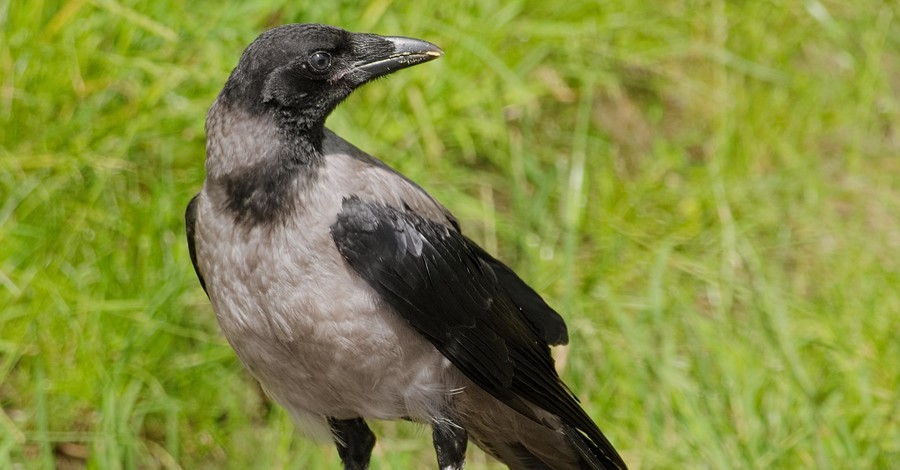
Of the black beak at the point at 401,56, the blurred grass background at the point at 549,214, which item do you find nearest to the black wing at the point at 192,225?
the black beak at the point at 401,56

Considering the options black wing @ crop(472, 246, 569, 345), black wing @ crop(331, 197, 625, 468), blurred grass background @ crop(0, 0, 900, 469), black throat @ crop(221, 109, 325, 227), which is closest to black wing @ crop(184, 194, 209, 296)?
black throat @ crop(221, 109, 325, 227)

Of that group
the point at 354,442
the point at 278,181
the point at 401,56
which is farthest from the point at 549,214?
→ the point at 278,181

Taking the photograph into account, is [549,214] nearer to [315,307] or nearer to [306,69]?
[306,69]

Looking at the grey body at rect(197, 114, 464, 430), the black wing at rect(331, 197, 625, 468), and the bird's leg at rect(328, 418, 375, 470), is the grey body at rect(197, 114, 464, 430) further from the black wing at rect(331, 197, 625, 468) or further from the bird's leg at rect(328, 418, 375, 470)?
the bird's leg at rect(328, 418, 375, 470)

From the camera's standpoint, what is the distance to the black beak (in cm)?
375

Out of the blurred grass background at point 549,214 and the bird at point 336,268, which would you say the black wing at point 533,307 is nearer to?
the bird at point 336,268

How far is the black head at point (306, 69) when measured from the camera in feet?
11.6

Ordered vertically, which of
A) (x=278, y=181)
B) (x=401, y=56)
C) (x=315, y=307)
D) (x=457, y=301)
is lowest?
(x=457, y=301)

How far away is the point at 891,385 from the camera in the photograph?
4992 mm

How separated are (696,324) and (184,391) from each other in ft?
6.56

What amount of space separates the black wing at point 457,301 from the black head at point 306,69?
0.31m

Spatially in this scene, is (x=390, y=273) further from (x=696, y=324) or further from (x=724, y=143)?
(x=724, y=143)

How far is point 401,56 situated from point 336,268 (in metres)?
0.69

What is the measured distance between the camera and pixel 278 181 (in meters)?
3.49
